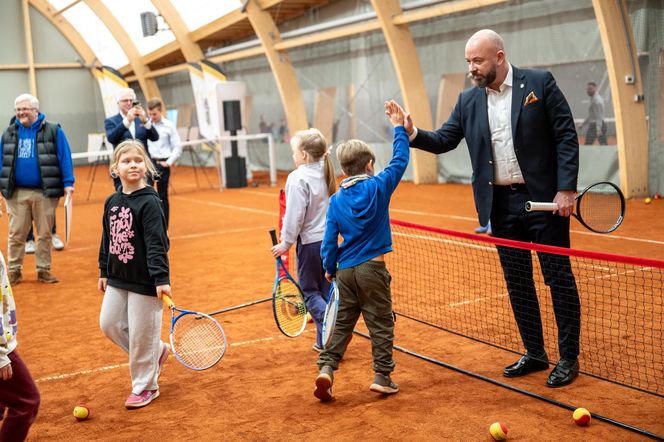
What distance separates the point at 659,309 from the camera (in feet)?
19.4

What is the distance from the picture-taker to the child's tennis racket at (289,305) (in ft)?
16.5

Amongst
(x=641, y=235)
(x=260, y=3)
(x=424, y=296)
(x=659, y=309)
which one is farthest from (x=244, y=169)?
(x=659, y=309)

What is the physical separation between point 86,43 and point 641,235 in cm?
2711

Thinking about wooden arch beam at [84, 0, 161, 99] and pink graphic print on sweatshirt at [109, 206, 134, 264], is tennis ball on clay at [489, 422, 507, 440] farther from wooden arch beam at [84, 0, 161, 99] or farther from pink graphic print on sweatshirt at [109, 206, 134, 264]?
wooden arch beam at [84, 0, 161, 99]

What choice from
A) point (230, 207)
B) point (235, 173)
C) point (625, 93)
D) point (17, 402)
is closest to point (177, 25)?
point (235, 173)

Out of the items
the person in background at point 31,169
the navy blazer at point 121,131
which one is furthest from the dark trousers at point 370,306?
the navy blazer at point 121,131

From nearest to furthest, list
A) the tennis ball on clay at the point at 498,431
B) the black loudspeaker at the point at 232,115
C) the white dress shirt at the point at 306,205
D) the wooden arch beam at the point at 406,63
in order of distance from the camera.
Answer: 1. the tennis ball on clay at the point at 498,431
2. the white dress shirt at the point at 306,205
3. the wooden arch beam at the point at 406,63
4. the black loudspeaker at the point at 232,115

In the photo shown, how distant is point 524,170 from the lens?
14.6ft

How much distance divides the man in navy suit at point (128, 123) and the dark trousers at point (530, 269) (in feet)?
17.1

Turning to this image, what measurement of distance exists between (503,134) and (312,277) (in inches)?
59.3

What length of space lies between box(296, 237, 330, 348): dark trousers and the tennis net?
33.4 inches

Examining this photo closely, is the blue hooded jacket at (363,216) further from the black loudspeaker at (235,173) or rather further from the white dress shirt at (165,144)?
the black loudspeaker at (235,173)

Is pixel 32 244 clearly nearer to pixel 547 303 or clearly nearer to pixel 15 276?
pixel 15 276

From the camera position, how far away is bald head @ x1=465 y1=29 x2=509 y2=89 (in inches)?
170
